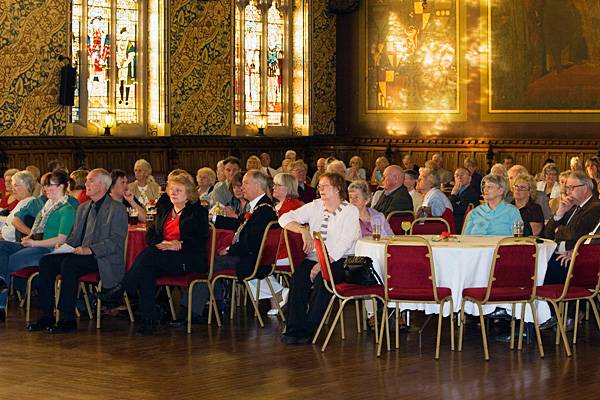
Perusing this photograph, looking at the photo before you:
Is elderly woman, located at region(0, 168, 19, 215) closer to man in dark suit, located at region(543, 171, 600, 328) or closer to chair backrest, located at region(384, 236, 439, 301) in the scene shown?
chair backrest, located at region(384, 236, 439, 301)

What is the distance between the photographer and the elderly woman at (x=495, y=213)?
33.1ft

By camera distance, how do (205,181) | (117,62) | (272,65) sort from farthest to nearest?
(272,65) → (117,62) → (205,181)

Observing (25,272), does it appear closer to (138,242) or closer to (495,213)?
(138,242)

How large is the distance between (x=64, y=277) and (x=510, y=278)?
12.3 ft

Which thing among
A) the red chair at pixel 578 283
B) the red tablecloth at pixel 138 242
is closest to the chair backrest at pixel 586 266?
Answer: the red chair at pixel 578 283

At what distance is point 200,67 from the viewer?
20891 mm

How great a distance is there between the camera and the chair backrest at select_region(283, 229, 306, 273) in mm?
10023

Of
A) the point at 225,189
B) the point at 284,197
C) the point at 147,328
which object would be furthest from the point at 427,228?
the point at 225,189

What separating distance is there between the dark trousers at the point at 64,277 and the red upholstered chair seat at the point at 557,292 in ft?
12.2

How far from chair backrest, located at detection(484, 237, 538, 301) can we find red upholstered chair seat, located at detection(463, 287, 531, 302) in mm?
32

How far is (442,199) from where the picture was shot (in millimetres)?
12078

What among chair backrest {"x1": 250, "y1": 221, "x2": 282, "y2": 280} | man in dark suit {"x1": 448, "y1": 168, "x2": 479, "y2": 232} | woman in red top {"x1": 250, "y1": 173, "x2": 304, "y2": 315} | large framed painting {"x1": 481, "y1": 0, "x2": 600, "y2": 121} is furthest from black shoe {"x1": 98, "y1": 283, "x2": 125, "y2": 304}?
large framed painting {"x1": 481, "y1": 0, "x2": 600, "y2": 121}

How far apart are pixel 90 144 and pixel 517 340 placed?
10767 millimetres

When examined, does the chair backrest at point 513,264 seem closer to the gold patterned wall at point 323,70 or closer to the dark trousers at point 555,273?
the dark trousers at point 555,273
